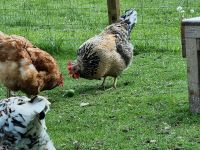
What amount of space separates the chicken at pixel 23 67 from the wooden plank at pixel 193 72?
173 centimetres

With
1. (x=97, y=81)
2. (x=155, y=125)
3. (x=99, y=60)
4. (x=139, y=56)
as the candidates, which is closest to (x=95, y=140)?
(x=155, y=125)

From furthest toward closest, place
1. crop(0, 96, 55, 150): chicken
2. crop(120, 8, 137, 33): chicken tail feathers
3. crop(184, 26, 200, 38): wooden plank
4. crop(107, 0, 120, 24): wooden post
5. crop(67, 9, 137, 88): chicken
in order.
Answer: crop(107, 0, 120, 24): wooden post
crop(120, 8, 137, 33): chicken tail feathers
crop(67, 9, 137, 88): chicken
crop(184, 26, 200, 38): wooden plank
crop(0, 96, 55, 150): chicken

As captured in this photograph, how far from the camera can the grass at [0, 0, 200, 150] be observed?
6.02 meters

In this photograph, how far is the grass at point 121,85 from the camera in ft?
19.7

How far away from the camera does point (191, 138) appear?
19.1 ft

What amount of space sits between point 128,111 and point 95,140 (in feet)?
3.30

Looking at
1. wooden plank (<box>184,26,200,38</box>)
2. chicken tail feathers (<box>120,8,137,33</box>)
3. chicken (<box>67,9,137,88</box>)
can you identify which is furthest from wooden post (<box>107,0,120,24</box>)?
wooden plank (<box>184,26,200,38</box>)

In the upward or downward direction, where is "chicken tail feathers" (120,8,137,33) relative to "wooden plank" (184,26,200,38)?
downward

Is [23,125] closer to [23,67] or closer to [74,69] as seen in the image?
[23,67]

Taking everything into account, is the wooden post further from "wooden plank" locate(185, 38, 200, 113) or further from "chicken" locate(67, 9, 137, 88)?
"wooden plank" locate(185, 38, 200, 113)

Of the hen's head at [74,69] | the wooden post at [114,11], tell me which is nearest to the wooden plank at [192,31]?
the hen's head at [74,69]

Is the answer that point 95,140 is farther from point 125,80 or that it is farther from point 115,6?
point 115,6

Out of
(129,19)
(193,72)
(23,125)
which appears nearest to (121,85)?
(129,19)

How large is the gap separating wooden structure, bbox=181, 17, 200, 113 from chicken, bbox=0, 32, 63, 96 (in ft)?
5.58
